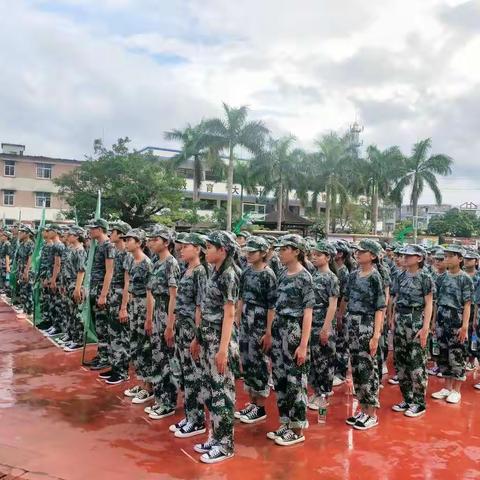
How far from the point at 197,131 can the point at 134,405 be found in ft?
86.0

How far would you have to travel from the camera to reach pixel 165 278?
5168mm

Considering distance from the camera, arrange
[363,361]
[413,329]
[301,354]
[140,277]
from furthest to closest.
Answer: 1. [140,277]
2. [413,329]
3. [363,361]
4. [301,354]

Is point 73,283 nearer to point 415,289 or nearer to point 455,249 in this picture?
point 415,289

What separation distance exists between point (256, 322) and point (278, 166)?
2828 centimetres

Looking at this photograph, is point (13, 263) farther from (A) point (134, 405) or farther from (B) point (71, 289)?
(A) point (134, 405)

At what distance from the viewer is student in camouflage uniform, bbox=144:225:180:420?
5.13 metres

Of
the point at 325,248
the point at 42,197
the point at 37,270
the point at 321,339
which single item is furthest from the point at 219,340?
the point at 42,197

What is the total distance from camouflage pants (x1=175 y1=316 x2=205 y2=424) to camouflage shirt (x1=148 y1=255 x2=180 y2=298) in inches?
20.9

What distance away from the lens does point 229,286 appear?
4191mm

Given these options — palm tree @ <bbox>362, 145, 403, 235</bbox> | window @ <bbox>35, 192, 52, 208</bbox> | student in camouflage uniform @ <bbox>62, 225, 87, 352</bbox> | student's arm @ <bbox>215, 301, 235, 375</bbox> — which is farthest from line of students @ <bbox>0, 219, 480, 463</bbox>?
window @ <bbox>35, 192, 52, 208</bbox>

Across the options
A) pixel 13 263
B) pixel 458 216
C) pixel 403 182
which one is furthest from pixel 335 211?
pixel 13 263

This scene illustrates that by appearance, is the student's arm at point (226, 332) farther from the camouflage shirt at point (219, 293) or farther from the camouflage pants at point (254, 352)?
the camouflage pants at point (254, 352)

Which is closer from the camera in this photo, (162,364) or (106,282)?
(162,364)

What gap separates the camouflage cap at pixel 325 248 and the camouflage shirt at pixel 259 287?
2.47 feet
